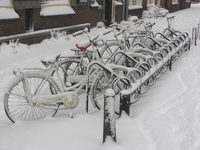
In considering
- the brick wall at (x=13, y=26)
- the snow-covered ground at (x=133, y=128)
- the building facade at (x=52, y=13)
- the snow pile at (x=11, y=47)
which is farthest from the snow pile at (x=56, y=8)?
the snow-covered ground at (x=133, y=128)

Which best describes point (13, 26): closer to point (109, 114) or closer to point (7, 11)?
point (7, 11)

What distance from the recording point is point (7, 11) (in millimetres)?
7578

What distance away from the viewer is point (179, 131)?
3.09 m

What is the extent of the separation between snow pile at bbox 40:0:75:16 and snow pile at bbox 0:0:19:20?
133 centimetres

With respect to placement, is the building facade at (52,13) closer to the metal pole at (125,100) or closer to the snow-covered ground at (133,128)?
the snow-covered ground at (133,128)

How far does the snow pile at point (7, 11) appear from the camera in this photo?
24.4 ft

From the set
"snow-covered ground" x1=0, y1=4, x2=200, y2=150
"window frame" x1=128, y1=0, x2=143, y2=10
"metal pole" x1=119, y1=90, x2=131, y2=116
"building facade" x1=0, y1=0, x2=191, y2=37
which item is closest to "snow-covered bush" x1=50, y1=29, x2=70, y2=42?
"building facade" x1=0, y1=0, x2=191, y2=37

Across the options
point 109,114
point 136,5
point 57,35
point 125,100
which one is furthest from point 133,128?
point 136,5

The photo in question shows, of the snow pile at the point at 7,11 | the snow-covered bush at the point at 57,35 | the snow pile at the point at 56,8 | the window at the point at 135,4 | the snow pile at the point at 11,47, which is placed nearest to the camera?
the snow pile at the point at 11,47

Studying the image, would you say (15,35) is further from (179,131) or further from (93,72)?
(179,131)

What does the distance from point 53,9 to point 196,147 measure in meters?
7.88

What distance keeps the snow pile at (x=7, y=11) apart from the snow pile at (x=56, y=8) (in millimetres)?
1328

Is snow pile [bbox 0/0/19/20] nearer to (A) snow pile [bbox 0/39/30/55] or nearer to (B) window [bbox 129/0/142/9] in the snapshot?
(A) snow pile [bbox 0/39/30/55]

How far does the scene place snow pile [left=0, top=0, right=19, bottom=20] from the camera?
7.43 meters
